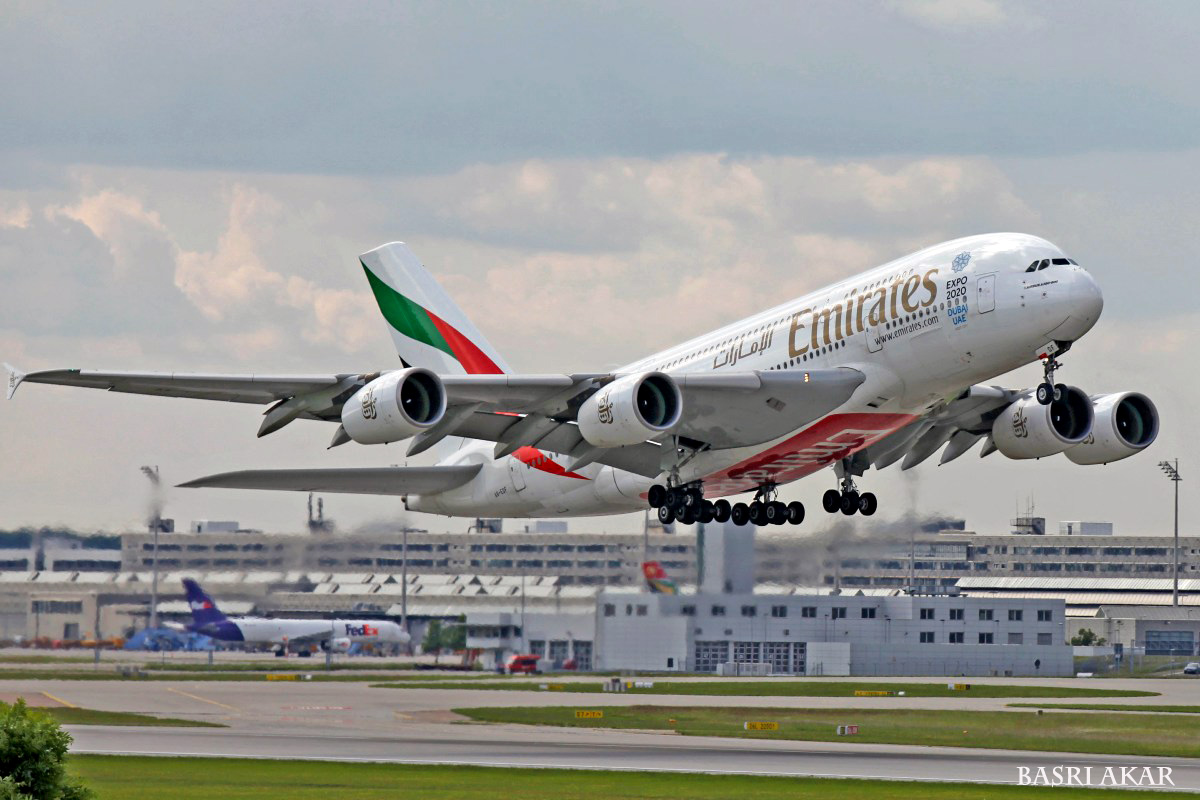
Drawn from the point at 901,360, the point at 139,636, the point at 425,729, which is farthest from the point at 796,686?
the point at 901,360

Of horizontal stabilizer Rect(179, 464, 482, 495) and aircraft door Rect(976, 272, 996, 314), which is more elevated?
aircraft door Rect(976, 272, 996, 314)

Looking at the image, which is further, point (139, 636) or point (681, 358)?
point (139, 636)

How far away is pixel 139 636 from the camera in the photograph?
331 feet

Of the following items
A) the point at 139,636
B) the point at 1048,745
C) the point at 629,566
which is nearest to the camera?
the point at 1048,745

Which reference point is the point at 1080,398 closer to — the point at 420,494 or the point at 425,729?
the point at 420,494

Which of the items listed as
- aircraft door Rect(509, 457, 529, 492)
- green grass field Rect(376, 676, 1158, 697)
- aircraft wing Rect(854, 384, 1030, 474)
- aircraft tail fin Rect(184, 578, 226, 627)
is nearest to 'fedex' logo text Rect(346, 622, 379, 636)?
aircraft tail fin Rect(184, 578, 226, 627)

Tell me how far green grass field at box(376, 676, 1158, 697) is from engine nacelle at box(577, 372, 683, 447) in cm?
4549

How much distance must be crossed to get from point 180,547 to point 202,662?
39.2 meters

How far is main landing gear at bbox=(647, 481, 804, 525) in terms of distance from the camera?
144 ft

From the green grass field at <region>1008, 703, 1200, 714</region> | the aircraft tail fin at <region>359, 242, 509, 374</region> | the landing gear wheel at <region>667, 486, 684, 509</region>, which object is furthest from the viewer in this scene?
the green grass field at <region>1008, 703, 1200, 714</region>

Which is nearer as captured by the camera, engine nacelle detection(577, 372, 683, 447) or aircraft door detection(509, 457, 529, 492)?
engine nacelle detection(577, 372, 683, 447)

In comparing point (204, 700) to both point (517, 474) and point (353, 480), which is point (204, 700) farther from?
point (517, 474)

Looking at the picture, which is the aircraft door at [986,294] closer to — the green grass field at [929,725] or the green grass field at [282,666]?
the green grass field at [929,725]

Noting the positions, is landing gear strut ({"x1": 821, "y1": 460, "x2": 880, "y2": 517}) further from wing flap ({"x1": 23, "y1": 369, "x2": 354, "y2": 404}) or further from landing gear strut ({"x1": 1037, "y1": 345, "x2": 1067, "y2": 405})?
wing flap ({"x1": 23, "y1": 369, "x2": 354, "y2": 404})
